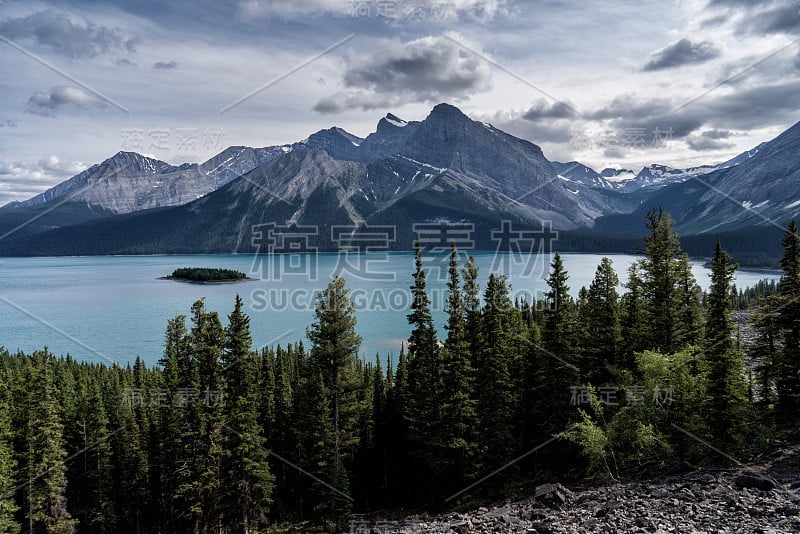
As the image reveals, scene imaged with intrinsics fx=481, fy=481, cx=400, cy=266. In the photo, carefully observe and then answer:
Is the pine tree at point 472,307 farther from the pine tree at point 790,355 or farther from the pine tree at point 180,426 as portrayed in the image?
the pine tree at point 180,426

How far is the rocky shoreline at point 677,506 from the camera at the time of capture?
16.4 metres

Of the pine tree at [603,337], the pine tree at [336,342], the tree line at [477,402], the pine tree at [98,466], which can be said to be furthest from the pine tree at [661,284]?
the pine tree at [98,466]

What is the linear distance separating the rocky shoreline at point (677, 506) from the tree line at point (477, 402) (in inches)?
94.4

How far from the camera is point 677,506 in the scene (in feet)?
61.0

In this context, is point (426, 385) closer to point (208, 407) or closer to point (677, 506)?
point (208, 407)

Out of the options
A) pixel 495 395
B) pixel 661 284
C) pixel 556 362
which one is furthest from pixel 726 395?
pixel 495 395

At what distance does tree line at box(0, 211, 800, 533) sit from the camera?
87.5 ft

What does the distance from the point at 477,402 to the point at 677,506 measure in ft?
56.0

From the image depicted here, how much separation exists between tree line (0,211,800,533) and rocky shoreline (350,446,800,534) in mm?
2397

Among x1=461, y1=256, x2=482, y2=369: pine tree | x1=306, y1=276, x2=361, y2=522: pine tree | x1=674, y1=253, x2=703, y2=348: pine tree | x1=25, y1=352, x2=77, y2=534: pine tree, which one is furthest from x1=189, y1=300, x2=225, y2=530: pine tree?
x1=674, y1=253, x2=703, y2=348: pine tree

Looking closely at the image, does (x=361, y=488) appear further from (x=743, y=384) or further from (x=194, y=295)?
(x=194, y=295)

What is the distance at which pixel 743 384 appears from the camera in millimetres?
25812

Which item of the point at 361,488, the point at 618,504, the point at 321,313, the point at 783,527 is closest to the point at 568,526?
the point at 618,504

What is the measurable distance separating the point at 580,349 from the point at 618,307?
5.28m
